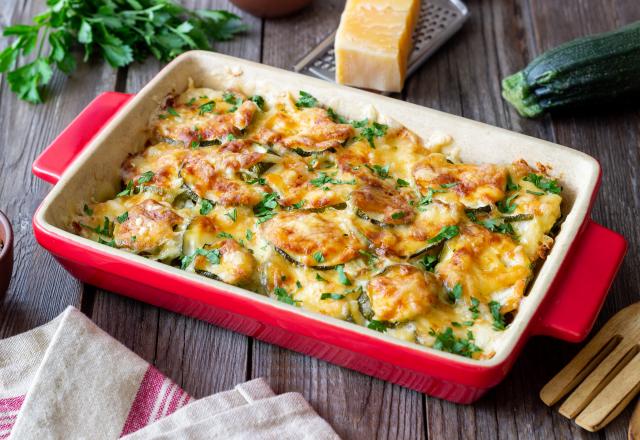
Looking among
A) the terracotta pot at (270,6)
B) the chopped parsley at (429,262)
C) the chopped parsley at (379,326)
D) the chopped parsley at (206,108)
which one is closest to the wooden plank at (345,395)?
the chopped parsley at (379,326)

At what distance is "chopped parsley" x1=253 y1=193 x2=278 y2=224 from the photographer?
118 inches

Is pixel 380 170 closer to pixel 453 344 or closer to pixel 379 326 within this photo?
pixel 379 326

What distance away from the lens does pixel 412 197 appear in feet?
10.1

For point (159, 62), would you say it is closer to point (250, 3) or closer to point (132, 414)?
point (250, 3)

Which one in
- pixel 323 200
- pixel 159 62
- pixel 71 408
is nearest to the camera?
pixel 71 408

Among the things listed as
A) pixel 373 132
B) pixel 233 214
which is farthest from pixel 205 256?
pixel 373 132

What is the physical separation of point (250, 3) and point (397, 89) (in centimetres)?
99

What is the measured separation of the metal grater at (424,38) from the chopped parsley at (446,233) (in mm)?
1448

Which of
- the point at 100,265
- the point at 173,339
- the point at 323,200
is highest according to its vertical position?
the point at 323,200

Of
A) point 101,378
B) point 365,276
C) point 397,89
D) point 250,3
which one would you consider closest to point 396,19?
point 397,89

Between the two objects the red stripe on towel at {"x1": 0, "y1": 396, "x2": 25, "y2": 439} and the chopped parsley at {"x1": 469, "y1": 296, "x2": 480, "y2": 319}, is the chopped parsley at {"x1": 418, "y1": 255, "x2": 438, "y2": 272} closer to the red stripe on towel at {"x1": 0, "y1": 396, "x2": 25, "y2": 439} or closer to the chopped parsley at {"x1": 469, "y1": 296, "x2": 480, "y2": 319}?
the chopped parsley at {"x1": 469, "y1": 296, "x2": 480, "y2": 319}

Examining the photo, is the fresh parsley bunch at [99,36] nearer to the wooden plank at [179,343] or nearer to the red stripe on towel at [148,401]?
the wooden plank at [179,343]

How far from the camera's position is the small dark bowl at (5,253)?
9.71 feet

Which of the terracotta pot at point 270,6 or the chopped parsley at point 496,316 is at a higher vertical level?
the chopped parsley at point 496,316
